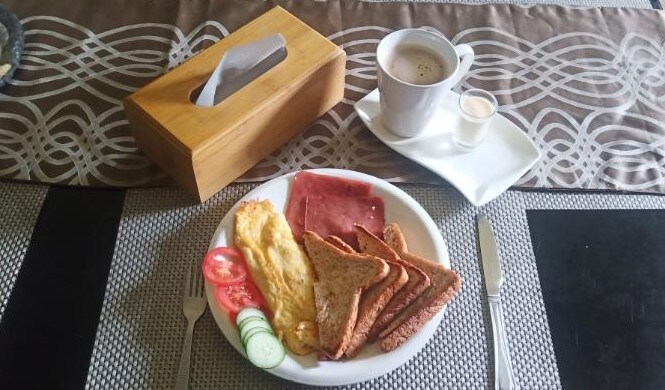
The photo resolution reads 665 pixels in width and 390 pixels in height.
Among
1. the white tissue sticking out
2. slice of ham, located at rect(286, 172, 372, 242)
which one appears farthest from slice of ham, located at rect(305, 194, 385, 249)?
the white tissue sticking out

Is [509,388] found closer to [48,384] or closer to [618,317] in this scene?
[618,317]

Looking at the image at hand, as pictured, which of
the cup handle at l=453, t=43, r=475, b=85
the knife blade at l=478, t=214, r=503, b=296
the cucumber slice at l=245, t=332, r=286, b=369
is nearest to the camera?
the cucumber slice at l=245, t=332, r=286, b=369

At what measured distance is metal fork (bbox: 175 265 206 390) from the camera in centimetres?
76

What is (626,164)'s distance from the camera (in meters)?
1.02

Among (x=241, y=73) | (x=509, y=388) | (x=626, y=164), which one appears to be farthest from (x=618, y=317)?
(x=241, y=73)

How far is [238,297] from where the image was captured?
2.57 feet

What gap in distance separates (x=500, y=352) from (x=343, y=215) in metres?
0.29

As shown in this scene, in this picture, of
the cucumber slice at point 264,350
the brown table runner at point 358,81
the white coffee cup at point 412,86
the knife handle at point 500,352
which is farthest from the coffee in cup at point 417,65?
the cucumber slice at point 264,350

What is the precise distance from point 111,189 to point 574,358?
0.75 meters

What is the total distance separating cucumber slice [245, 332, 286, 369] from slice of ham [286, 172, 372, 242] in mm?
216

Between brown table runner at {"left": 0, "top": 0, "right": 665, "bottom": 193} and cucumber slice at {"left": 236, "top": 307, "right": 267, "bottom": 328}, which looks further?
brown table runner at {"left": 0, "top": 0, "right": 665, "bottom": 193}

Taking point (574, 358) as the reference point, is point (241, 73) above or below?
above

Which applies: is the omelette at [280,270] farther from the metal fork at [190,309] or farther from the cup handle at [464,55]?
the cup handle at [464,55]

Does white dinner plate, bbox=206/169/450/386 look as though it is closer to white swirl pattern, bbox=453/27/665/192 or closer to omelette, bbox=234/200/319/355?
omelette, bbox=234/200/319/355
